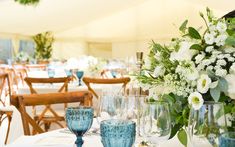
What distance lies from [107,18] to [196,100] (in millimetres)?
12848

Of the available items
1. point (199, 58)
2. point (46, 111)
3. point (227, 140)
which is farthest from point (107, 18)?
point (227, 140)

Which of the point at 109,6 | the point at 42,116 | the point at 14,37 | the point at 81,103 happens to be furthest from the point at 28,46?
the point at 81,103

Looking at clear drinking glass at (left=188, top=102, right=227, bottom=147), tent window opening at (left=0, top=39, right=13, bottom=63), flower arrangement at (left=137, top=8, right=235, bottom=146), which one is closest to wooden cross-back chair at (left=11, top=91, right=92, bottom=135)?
flower arrangement at (left=137, top=8, right=235, bottom=146)

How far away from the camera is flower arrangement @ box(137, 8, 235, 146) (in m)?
1.17

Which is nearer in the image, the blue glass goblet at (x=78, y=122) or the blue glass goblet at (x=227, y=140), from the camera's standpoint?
the blue glass goblet at (x=227, y=140)

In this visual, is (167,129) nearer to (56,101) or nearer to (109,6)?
(56,101)

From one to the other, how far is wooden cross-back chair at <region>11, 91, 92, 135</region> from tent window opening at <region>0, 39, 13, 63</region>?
9801 mm

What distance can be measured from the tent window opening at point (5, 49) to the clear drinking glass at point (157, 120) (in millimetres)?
10955

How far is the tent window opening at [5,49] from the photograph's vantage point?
38.5 feet

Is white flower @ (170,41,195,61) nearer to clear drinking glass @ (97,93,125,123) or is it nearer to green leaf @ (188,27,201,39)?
green leaf @ (188,27,201,39)

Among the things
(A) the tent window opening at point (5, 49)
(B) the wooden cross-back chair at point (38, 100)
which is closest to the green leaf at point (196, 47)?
(B) the wooden cross-back chair at point (38, 100)

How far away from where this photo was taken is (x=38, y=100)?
2195 millimetres

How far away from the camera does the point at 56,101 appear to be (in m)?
2.27

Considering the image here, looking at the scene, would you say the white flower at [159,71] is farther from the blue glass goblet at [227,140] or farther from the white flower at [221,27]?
the blue glass goblet at [227,140]
